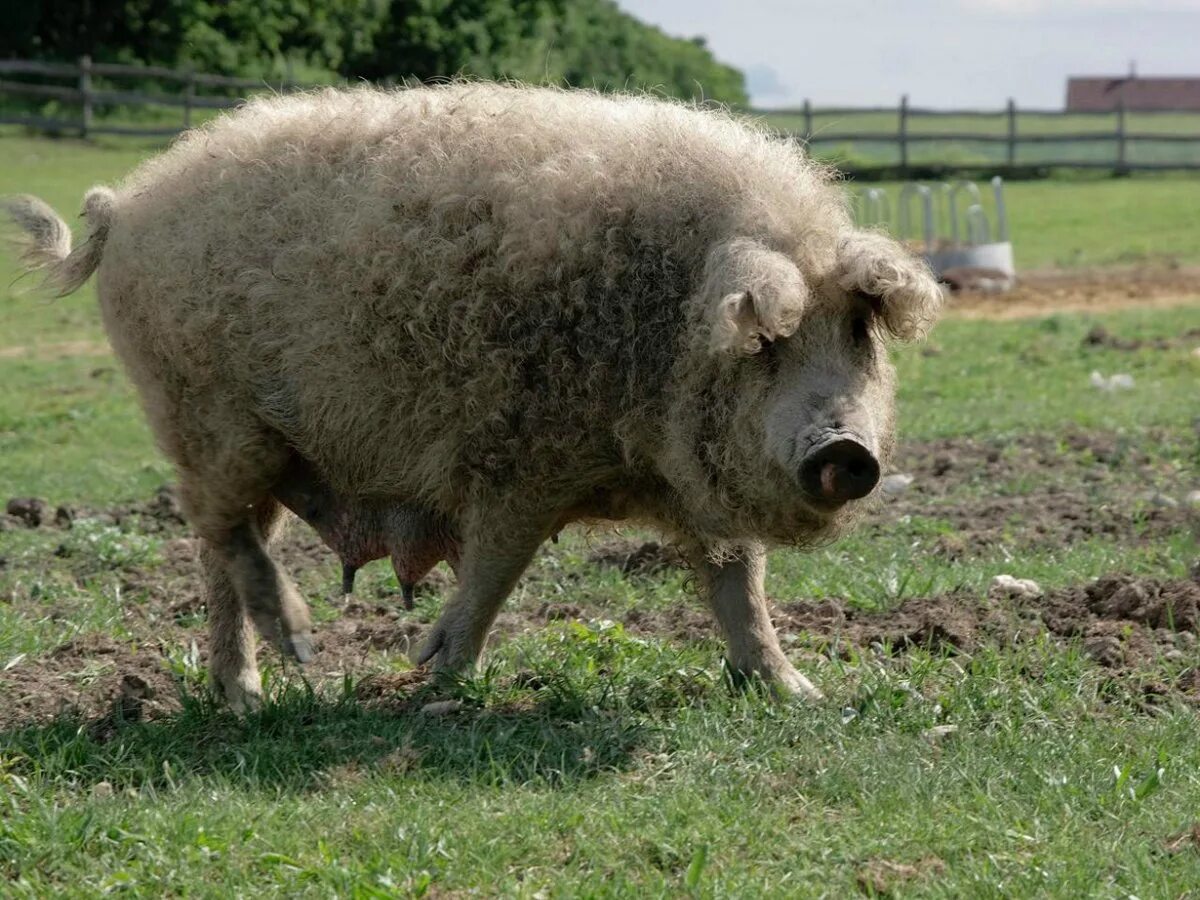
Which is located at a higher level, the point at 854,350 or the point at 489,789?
the point at 854,350

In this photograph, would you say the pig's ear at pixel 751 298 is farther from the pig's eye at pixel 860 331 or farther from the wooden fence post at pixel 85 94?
the wooden fence post at pixel 85 94

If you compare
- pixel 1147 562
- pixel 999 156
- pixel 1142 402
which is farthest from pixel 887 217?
pixel 1147 562

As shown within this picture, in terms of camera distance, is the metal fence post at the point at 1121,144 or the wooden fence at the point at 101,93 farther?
the metal fence post at the point at 1121,144

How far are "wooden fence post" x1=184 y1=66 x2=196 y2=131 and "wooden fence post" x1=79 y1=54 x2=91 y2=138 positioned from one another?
5.84 ft

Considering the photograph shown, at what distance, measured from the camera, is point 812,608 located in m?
6.70

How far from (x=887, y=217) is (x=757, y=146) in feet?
77.1

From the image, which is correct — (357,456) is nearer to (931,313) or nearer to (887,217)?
(931,313)

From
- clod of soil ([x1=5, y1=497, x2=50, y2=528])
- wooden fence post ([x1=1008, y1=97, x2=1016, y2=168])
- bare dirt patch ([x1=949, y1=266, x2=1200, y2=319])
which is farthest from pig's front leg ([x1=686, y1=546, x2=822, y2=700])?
wooden fence post ([x1=1008, y1=97, x2=1016, y2=168])

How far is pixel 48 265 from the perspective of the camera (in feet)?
22.4

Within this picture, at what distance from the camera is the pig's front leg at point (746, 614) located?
5703 mm

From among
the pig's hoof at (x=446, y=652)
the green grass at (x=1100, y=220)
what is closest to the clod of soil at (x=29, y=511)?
the pig's hoof at (x=446, y=652)

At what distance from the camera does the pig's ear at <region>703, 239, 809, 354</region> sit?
197 inches

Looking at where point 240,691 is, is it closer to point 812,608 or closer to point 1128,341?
point 812,608

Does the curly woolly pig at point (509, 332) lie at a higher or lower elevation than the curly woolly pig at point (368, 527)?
higher
